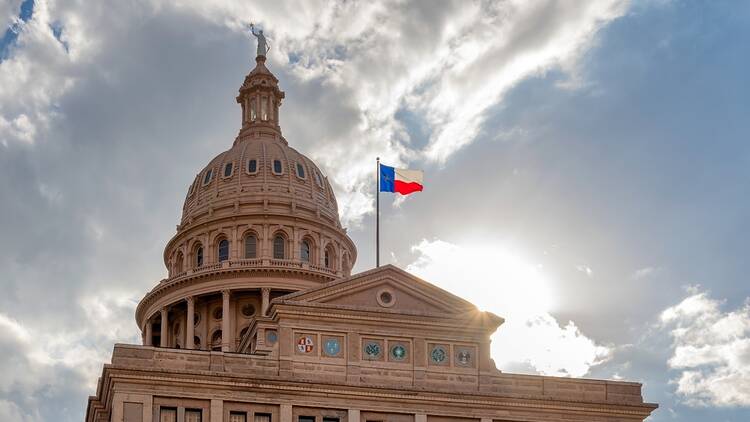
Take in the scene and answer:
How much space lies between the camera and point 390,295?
72.2 metres

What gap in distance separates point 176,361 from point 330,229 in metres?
44.4

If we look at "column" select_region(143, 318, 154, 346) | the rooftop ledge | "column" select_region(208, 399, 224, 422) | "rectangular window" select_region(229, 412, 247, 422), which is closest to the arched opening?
"column" select_region(143, 318, 154, 346)

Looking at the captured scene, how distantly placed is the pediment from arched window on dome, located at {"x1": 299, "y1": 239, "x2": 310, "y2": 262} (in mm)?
34433

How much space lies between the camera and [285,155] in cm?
11331

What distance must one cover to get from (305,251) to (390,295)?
118 ft

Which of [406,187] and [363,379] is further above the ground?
[406,187]

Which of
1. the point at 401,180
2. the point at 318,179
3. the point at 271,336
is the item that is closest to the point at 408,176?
the point at 401,180

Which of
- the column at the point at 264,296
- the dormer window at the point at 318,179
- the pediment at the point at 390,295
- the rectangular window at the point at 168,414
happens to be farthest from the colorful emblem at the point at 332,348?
the dormer window at the point at 318,179

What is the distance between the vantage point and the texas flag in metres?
82.1

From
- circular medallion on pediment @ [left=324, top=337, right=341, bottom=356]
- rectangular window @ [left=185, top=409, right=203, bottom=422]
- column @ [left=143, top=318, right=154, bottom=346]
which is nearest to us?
rectangular window @ [left=185, top=409, right=203, bottom=422]

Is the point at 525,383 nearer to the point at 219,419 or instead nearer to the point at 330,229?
the point at 219,419

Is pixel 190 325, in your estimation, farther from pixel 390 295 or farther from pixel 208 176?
pixel 390 295

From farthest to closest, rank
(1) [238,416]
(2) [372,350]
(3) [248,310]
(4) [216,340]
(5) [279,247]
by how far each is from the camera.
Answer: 1. (5) [279,247]
2. (3) [248,310]
3. (4) [216,340]
4. (2) [372,350]
5. (1) [238,416]

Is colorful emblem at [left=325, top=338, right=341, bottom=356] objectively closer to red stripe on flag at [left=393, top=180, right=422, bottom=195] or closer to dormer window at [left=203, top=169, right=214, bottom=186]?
red stripe on flag at [left=393, top=180, right=422, bottom=195]
